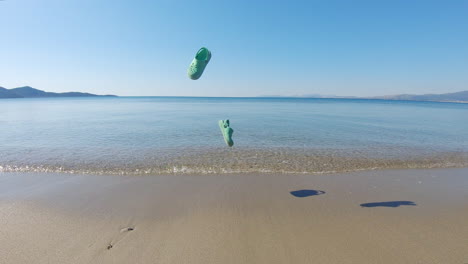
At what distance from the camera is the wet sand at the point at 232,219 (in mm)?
3871

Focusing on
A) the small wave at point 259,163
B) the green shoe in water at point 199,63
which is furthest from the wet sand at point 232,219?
the green shoe in water at point 199,63

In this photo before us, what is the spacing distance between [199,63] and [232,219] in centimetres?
447

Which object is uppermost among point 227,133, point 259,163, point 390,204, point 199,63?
point 199,63

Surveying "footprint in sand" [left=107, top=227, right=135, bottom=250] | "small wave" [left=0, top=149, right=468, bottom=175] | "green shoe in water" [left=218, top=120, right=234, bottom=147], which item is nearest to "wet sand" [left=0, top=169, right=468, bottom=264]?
"footprint in sand" [left=107, top=227, right=135, bottom=250]

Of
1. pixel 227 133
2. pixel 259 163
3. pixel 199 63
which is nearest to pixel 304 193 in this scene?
pixel 227 133

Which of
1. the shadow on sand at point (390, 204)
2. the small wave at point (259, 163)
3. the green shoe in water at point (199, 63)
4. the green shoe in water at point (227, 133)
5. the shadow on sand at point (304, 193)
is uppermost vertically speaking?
the green shoe in water at point (199, 63)

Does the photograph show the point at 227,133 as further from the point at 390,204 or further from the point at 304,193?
the point at 390,204

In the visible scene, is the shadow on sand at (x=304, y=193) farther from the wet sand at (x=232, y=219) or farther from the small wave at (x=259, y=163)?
the small wave at (x=259, y=163)

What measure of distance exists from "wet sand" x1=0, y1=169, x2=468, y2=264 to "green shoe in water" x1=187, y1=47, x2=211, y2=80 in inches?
143

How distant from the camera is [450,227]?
4.75 m

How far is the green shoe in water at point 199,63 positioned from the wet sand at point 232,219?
143 inches

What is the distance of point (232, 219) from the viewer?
4992mm

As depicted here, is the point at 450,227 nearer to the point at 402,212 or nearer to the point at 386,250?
the point at 402,212

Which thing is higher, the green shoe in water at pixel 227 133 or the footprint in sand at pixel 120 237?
the green shoe in water at pixel 227 133
